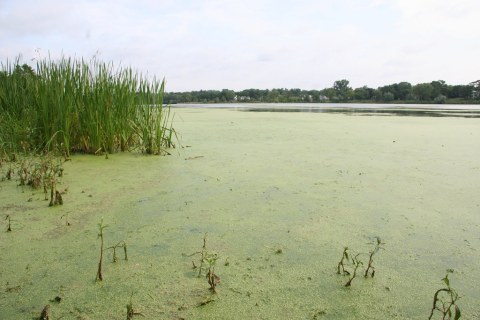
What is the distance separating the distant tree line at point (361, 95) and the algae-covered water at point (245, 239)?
26107 millimetres

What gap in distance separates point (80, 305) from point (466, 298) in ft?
3.74

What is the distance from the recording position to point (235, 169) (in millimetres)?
2943

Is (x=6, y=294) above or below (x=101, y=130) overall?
below

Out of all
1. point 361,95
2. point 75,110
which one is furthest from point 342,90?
point 75,110

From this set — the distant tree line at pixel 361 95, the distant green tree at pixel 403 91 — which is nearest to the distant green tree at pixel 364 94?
the distant tree line at pixel 361 95

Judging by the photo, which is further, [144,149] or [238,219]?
[144,149]

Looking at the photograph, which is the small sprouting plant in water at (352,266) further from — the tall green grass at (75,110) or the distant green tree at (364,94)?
the distant green tree at (364,94)

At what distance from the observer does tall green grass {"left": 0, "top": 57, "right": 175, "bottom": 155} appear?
3078 millimetres

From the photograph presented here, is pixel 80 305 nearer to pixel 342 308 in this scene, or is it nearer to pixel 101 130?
pixel 342 308

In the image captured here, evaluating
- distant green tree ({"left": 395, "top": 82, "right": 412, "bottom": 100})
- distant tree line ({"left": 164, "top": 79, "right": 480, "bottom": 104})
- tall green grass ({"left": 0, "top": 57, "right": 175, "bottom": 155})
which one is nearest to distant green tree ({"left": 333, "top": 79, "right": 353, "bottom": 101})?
distant tree line ({"left": 164, "top": 79, "right": 480, "bottom": 104})

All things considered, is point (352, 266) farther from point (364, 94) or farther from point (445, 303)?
point (364, 94)

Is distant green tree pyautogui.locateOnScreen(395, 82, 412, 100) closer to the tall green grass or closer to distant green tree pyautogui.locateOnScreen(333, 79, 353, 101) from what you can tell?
distant green tree pyautogui.locateOnScreen(333, 79, 353, 101)

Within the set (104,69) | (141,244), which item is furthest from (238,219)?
(104,69)

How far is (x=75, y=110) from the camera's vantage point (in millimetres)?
3162
